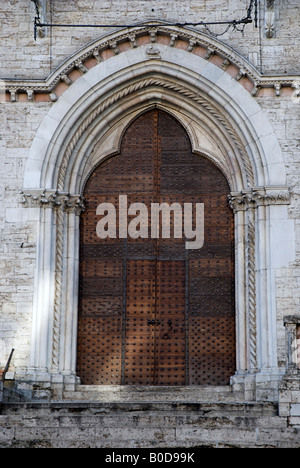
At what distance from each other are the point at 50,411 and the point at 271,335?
13.9 ft

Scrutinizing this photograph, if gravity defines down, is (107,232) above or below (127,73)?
below

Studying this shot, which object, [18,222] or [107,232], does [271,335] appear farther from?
[18,222]

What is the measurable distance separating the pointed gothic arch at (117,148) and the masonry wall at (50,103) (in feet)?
0.63

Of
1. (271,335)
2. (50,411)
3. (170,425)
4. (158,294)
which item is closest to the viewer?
(170,425)

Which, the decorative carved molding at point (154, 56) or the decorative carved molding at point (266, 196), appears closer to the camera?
the decorative carved molding at point (266, 196)

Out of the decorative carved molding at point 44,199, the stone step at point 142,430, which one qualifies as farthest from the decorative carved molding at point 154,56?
the stone step at point 142,430

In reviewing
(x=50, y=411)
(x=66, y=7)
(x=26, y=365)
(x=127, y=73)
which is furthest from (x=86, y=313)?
(x=66, y=7)

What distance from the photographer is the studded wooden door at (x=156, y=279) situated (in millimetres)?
16828

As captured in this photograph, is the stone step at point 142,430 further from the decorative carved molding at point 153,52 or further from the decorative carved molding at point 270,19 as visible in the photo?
the decorative carved molding at point 270,19

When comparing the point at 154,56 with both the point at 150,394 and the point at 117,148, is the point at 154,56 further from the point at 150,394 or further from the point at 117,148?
the point at 150,394

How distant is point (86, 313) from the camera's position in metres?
17.1

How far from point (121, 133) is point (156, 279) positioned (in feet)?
9.51

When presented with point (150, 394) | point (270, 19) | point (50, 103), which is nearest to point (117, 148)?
point (50, 103)

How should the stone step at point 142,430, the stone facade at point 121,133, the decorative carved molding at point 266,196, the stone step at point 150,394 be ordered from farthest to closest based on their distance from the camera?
the decorative carved molding at point 266,196
the stone facade at point 121,133
the stone step at point 150,394
the stone step at point 142,430
